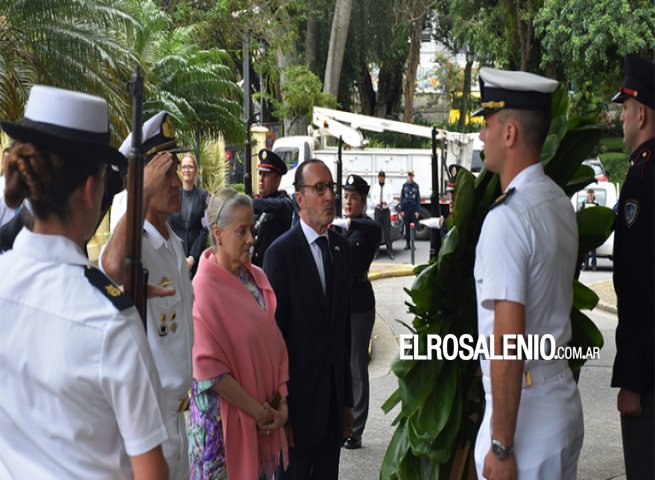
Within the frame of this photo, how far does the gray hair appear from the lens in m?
4.93

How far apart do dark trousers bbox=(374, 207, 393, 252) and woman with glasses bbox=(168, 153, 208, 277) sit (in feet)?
42.0

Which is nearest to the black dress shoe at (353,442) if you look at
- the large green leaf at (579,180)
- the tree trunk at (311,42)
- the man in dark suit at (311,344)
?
the man in dark suit at (311,344)

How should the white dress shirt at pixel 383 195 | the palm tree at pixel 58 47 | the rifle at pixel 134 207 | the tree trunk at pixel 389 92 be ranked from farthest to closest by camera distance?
the tree trunk at pixel 389 92
the white dress shirt at pixel 383 195
the palm tree at pixel 58 47
the rifle at pixel 134 207

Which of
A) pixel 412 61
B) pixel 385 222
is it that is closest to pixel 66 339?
pixel 385 222

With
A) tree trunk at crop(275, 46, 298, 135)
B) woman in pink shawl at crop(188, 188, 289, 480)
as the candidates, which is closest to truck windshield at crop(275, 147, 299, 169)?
tree trunk at crop(275, 46, 298, 135)

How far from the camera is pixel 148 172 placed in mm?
4094

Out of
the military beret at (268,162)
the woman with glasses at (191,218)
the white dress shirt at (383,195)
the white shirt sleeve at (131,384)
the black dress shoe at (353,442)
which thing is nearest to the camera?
the white shirt sleeve at (131,384)

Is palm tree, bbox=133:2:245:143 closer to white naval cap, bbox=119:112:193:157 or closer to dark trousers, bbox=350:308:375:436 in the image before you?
dark trousers, bbox=350:308:375:436

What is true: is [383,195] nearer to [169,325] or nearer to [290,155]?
[290,155]

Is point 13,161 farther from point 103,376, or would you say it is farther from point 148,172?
point 148,172

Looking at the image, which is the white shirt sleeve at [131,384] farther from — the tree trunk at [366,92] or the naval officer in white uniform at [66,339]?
the tree trunk at [366,92]

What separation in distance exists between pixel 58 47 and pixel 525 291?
11875 mm

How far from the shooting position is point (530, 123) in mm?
3547

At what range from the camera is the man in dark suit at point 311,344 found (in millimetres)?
5301
